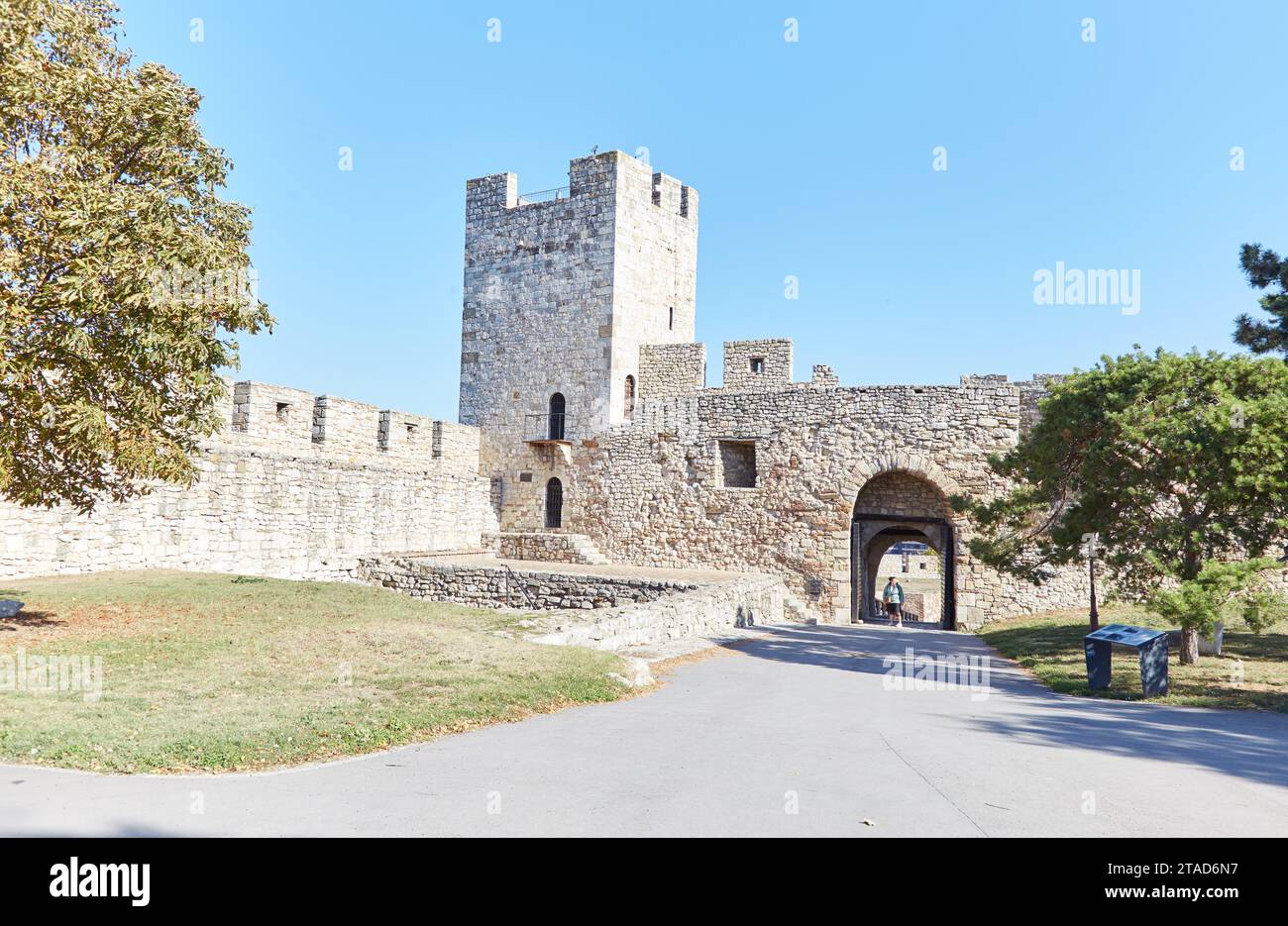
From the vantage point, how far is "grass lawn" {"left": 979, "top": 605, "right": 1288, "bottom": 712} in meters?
9.34

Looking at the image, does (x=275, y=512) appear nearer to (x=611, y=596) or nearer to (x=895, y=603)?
(x=611, y=596)

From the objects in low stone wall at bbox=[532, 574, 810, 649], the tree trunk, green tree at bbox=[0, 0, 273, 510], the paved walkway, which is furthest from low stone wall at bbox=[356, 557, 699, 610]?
the paved walkway

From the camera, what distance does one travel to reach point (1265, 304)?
1421 centimetres

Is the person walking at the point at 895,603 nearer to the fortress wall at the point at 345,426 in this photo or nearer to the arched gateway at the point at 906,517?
the arched gateway at the point at 906,517

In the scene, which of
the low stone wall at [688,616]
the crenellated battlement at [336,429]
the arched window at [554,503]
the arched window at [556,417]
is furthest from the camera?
the arched window at [554,503]

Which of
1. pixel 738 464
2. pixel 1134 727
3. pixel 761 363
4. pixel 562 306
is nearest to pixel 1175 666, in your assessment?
pixel 1134 727

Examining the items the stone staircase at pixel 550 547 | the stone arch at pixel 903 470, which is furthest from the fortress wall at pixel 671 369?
the stone arch at pixel 903 470

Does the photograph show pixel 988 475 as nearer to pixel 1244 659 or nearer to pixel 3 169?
pixel 1244 659

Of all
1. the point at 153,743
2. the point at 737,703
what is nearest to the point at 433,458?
the point at 737,703

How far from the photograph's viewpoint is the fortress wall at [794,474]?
68.1ft

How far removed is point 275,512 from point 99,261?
35.1 feet

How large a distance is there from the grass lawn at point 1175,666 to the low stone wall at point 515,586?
672 centimetres

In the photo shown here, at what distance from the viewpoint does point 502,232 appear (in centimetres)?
2706
